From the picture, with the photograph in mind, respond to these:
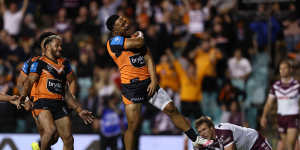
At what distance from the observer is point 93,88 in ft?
52.0

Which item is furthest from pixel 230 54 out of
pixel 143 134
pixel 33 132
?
pixel 33 132

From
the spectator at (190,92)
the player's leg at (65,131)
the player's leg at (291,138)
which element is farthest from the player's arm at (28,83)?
the spectator at (190,92)

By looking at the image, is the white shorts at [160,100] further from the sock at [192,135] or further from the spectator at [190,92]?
the spectator at [190,92]

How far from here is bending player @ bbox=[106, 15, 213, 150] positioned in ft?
31.4

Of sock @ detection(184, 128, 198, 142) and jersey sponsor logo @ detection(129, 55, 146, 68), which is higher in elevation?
jersey sponsor logo @ detection(129, 55, 146, 68)

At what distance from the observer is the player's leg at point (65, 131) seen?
370 inches

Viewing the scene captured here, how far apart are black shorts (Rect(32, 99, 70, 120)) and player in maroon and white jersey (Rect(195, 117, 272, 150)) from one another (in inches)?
92.5

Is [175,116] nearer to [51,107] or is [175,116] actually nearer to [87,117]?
[87,117]

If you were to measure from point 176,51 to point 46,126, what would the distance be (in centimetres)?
874

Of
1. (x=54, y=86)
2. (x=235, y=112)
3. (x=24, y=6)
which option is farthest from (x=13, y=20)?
(x=54, y=86)

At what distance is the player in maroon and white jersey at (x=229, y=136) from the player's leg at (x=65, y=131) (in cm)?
217

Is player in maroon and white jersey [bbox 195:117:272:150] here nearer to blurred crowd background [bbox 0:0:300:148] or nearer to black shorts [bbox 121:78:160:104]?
black shorts [bbox 121:78:160:104]

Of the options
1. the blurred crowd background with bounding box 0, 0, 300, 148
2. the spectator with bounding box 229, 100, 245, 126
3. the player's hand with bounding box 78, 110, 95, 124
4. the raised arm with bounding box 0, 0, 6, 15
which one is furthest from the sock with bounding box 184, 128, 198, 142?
the raised arm with bounding box 0, 0, 6, 15

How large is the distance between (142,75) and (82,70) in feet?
22.4
